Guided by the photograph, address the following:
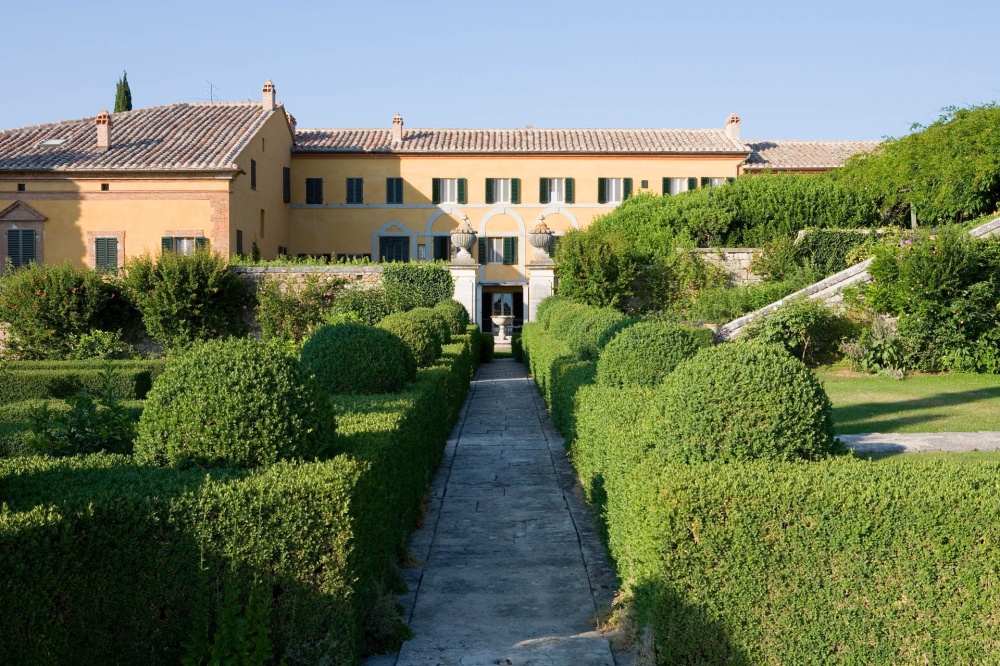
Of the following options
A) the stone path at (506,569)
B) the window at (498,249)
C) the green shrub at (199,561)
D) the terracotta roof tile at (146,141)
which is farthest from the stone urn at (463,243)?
the green shrub at (199,561)

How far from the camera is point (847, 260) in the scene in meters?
23.7

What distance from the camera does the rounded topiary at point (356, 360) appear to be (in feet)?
27.6

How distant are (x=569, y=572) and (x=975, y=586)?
9.17 feet

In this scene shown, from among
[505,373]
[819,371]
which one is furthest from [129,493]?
[505,373]

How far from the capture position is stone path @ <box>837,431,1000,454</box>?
8.50m

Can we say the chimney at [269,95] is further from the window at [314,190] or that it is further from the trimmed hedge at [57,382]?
the trimmed hedge at [57,382]

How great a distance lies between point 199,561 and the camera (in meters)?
4.12

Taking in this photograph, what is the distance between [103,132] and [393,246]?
41.8ft

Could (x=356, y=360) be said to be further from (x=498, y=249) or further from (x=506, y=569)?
(x=498, y=249)

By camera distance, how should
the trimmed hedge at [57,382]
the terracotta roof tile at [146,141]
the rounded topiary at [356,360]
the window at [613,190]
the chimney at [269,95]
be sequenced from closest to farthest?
the rounded topiary at [356,360]
the trimmed hedge at [57,382]
the terracotta roof tile at [146,141]
the chimney at [269,95]
the window at [613,190]

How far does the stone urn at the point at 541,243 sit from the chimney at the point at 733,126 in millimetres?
19034

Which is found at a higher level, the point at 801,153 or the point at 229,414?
the point at 801,153

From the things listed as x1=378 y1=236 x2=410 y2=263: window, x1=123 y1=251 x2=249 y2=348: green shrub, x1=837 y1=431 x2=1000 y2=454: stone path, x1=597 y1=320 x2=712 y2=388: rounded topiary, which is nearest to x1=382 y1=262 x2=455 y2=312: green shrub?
x1=123 y1=251 x2=249 y2=348: green shrub

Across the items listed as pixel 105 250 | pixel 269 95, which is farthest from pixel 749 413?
pixel 269 95
